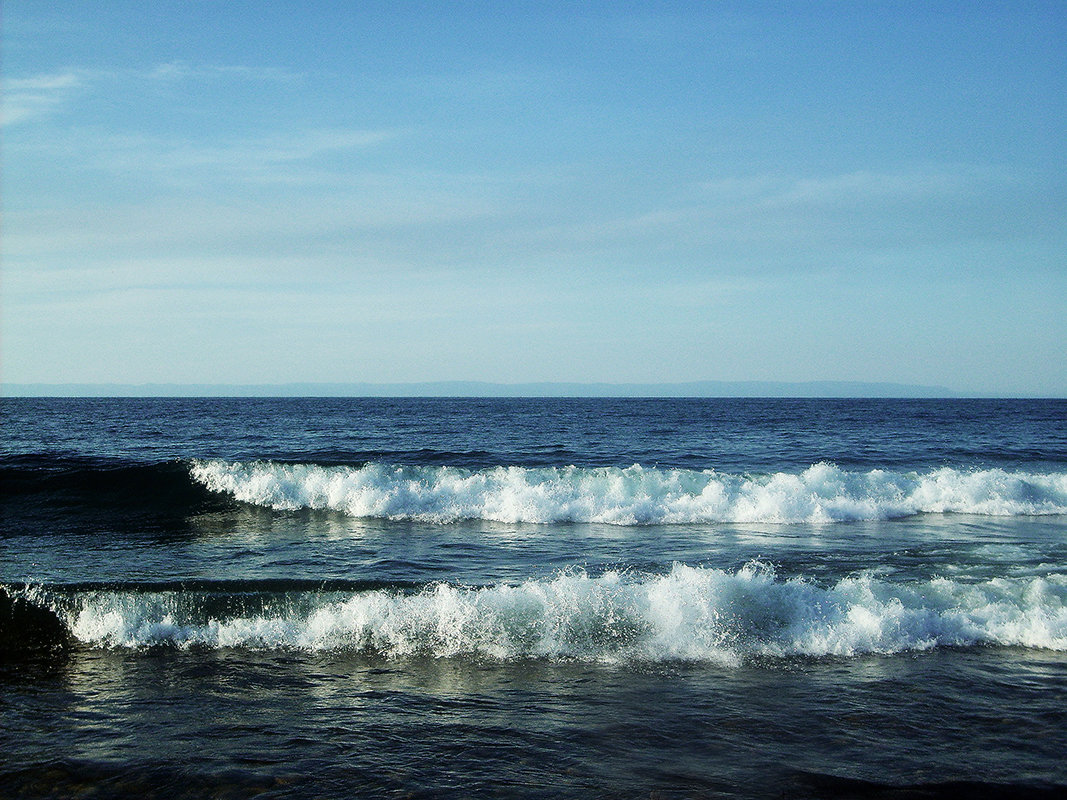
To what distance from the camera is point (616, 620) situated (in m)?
9.66

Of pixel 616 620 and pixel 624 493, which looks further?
pixel 624 493

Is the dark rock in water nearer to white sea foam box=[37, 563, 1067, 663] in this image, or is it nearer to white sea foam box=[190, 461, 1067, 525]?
white sea foam box=[37, 563, 1067, 663]

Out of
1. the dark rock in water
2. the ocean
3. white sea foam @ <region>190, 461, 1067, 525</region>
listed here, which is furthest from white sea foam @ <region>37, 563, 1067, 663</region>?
white sea foam @ <region>190, 461, 1067, 525</region>

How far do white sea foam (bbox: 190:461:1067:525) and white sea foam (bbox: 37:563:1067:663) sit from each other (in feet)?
25.2

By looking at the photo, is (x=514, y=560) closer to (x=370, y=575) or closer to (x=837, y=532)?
(x=370, y=575)

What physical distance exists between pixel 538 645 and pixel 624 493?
10729 millimetres

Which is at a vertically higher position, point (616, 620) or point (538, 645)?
point (616, 620)

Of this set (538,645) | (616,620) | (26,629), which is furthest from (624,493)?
(26,629)

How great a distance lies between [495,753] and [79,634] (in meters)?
6.52

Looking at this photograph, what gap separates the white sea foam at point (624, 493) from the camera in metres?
18.3

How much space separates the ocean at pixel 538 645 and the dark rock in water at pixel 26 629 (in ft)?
0.12

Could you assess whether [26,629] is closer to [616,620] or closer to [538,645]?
[538,645]

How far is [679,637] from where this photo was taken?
366 inches

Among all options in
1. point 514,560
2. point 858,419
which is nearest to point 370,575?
point 514,560
